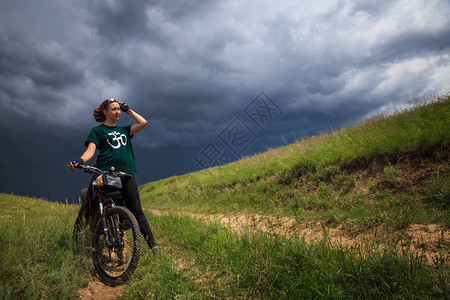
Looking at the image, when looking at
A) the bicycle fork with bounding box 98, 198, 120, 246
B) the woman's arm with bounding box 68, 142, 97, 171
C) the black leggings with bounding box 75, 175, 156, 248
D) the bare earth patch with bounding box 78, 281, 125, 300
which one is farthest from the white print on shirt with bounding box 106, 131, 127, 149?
the bare earth patch with bounding box 78, 281, 125, 300

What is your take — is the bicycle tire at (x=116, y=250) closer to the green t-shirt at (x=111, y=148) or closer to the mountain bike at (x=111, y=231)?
the mountain bike at (x=111, y=231)

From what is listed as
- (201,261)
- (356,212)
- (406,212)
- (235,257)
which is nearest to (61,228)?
(201,261)

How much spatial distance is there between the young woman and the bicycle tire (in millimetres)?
342

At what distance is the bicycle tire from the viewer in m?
3.74

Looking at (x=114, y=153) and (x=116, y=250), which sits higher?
(x=114, y=153)

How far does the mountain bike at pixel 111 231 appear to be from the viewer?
3.80m

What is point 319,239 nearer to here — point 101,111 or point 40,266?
point 40,266

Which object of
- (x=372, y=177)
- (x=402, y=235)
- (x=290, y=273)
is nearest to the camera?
(x=290, y=273)

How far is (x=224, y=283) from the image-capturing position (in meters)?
3.14

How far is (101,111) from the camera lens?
15.4ft

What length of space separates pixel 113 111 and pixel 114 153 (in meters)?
0.86

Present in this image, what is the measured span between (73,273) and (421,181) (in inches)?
298

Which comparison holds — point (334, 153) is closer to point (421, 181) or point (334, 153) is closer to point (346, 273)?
point (421, 181)

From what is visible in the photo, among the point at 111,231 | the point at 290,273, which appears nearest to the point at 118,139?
the point at 111,231
